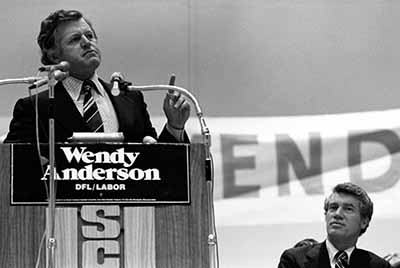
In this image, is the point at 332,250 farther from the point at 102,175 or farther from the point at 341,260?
the point at 102,175

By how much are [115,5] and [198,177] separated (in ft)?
8.06

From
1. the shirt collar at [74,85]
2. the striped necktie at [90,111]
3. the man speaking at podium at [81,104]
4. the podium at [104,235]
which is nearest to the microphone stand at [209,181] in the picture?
the podium at [104,235]

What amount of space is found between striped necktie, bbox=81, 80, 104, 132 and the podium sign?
1.01 feet

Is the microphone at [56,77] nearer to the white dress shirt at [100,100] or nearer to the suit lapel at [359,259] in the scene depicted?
the white dress shirt at [100,100]

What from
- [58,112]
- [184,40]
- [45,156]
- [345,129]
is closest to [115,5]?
[184,40]

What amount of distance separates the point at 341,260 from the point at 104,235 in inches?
50.0

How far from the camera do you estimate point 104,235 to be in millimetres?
3080

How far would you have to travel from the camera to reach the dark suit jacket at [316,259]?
12.9 feet

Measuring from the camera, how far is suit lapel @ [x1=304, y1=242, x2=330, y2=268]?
3.94m

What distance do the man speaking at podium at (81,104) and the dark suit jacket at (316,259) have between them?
2.41ft

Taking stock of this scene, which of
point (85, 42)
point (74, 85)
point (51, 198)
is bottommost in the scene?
point (51, 198)

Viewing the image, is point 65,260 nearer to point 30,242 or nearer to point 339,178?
point 30,242

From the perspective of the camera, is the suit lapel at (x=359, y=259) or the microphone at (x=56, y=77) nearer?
the microphone at (x=56, y=77)

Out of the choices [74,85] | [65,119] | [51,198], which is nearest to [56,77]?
[51,198]
